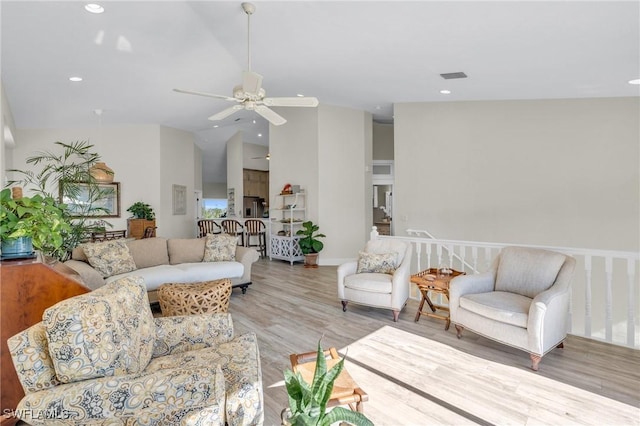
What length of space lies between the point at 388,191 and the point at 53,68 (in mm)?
7276

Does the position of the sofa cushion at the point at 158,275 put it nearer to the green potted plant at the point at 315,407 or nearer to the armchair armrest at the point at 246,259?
the armchair armrest at the point at 246,259

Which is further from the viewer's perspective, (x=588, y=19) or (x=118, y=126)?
(x=118, y=126)

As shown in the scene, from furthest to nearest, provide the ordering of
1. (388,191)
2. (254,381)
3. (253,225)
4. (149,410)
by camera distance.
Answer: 1. (388,191)
2. (253,225)
3. (254,381)
4. (149,410)

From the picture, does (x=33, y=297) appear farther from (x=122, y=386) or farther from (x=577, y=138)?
(x=577, y=138)

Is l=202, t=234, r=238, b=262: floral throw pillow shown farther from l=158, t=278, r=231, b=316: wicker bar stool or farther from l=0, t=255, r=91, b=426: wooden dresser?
l=0, t=255, r=91, b=426: wooden dresser

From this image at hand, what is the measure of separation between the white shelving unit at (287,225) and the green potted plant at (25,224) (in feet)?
16.9

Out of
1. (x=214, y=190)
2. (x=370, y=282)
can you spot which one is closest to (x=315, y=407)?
(x=370, y=282)

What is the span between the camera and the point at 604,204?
16.7 ft

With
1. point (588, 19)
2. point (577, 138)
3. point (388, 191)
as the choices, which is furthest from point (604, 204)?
point (388, 191)

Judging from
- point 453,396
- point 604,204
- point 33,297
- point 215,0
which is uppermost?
point 215,0

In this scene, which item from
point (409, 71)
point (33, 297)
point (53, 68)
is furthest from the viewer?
point (409, 71)

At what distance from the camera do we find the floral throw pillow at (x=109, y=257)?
402 centimetres

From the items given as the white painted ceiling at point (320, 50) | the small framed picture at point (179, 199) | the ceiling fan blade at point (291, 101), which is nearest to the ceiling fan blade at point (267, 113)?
the ceiling fan blade at point (291, 101)

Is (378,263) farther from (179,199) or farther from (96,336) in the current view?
(179,199)
